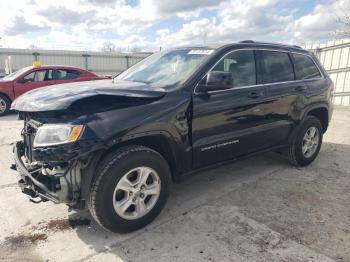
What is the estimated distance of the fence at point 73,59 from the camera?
1870cm

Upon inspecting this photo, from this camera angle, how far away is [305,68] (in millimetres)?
4980

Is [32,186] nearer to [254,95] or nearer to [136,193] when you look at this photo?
[136,193]

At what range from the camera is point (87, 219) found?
3418 mm

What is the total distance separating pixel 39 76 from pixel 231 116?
27.8ft

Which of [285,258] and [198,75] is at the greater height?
[198,75]

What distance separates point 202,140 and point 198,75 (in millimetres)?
706

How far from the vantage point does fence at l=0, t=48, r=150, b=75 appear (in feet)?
61.4

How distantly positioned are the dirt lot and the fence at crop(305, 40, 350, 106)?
9749mm

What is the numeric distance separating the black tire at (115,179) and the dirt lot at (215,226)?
153 millimetres

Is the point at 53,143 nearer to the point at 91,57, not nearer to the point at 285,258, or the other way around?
the point at 285,258

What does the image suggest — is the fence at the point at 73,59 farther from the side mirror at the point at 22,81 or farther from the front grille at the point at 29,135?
the front grille at the point at 29,135

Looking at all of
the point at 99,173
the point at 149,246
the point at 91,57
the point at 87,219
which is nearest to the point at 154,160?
the point at 99,173

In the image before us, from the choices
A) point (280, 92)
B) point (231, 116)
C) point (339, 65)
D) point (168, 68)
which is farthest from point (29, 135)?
point (339, 65)

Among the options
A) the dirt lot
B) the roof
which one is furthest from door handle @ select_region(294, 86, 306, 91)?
the dirt lot
